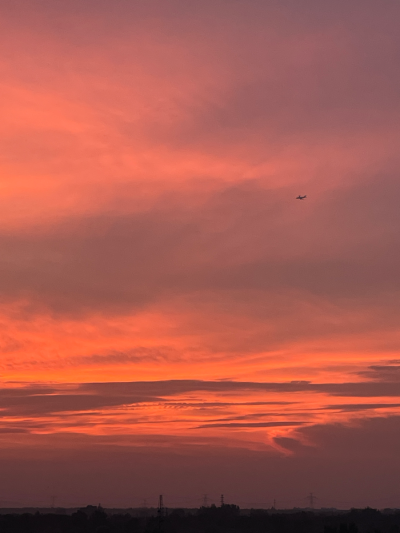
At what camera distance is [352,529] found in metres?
199

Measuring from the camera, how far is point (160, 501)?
642 ft

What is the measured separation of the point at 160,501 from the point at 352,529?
4741 cm
